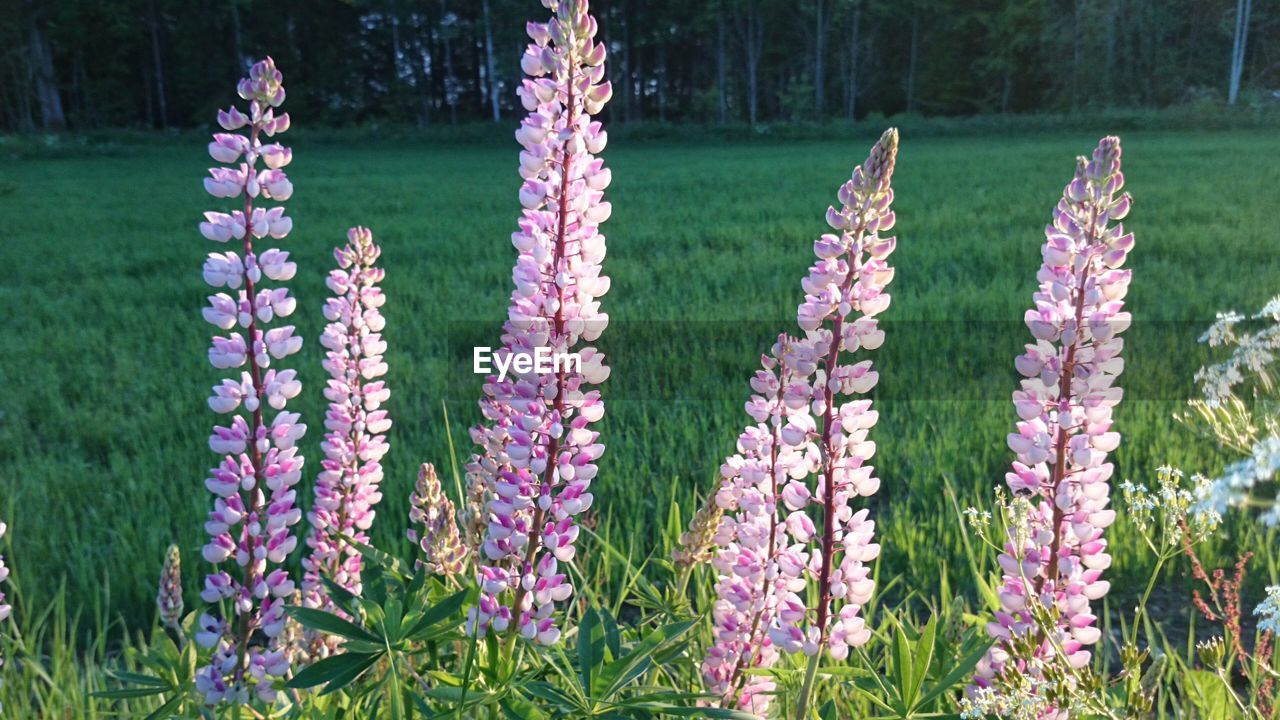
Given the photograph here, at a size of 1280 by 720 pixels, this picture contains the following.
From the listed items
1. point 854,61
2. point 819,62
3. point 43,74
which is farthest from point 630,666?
point 43,74

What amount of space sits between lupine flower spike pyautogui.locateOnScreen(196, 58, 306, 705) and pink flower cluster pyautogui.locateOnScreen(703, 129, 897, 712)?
0.71m

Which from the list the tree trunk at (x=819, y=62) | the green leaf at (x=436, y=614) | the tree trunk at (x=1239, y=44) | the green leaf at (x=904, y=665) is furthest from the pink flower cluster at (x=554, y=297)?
the tree trunk at (x=819, y=62)

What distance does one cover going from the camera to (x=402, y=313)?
23.3ft

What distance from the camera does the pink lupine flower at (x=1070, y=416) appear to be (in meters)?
1.34

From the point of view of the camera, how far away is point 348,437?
192cm

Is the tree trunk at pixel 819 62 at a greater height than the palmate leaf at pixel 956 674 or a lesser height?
greater

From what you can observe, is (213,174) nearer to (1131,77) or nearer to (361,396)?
(361,396)

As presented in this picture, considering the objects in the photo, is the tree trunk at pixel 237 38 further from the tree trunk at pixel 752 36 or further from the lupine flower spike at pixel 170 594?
the lupine flower spike at pixel 170 594

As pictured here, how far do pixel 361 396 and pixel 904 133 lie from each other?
31116 mm

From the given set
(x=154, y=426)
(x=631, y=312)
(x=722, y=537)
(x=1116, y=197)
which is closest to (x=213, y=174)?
(x=722, y=537)

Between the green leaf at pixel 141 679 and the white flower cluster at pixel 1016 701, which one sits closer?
Answer: the white flower cluster at pixel 1016 701

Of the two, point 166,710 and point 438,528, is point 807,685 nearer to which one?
point 438,528

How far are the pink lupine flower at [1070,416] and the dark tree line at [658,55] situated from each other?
37492mm

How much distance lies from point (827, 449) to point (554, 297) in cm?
44
